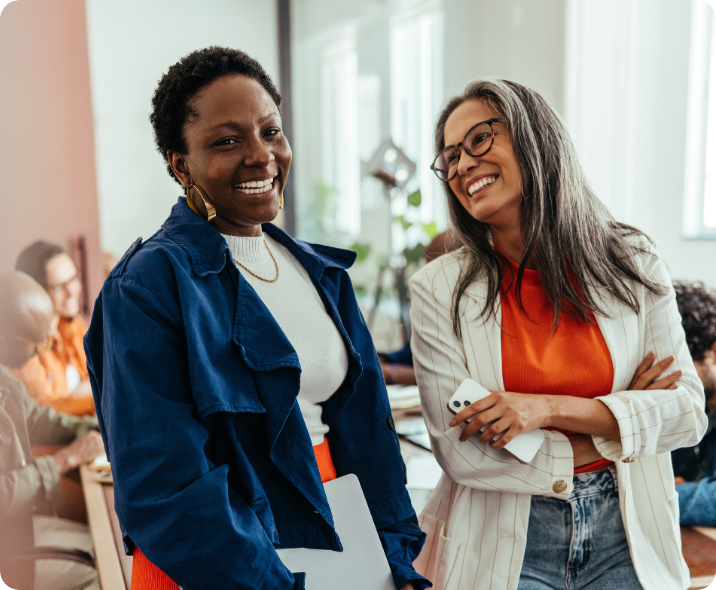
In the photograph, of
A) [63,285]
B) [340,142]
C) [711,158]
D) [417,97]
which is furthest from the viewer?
[340,142]

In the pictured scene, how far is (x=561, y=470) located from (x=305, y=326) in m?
0.60

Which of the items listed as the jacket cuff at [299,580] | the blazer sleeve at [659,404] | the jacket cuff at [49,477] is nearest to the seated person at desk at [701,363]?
the blazer sleeve at [659,404]

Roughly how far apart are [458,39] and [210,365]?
14.4 ft

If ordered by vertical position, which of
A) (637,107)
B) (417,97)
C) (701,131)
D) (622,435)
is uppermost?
(417,97)

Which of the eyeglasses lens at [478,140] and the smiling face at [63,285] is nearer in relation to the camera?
the eyeglasses lens at [478,140]

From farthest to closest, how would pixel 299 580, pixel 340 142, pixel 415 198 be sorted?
pixel 340 142
pixel 415 198
pixel 299 580

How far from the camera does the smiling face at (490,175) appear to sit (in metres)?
1.47

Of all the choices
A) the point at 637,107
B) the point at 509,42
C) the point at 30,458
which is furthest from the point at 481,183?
the point at 509,42

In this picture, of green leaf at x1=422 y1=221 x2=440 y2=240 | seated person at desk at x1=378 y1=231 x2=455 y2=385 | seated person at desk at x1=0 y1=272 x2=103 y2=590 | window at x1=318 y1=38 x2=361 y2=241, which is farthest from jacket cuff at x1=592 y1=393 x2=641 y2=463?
window at x1=318 y1=38 x2=361 y2=241

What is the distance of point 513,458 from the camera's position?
4.33 feet

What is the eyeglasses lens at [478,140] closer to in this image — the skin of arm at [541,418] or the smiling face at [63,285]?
the skin of arm at [541,418]

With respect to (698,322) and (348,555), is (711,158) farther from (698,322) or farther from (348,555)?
(348,555)

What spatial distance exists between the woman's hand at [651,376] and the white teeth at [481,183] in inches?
20.9

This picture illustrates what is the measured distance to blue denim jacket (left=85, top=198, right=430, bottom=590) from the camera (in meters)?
0.90
